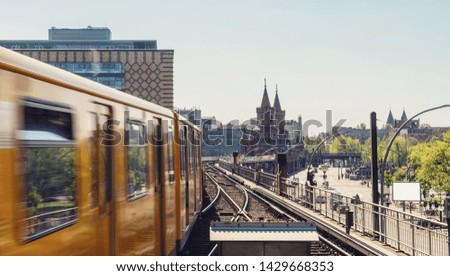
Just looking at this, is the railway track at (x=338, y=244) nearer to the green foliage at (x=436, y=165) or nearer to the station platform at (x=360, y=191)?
the station platform at (x=360, y=191)

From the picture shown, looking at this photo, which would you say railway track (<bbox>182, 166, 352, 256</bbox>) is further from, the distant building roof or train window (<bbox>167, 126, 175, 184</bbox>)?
the distant building roof

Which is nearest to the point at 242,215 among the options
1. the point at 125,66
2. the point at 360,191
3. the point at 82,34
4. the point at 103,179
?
the point at 103,179

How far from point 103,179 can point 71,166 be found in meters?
0.95

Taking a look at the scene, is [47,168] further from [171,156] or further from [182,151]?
[182,151]

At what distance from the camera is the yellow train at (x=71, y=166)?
162 inches

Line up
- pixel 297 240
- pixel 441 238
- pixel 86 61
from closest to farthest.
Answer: pixel 297 240 < pixel 441 238 < pixel 86 61

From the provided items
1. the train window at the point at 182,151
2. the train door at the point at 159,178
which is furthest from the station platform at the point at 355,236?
the train door at the point at 159,178

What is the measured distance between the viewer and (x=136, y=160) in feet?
24.3

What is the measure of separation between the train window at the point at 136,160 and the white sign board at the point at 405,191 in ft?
39.4

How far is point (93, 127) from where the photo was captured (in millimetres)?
5812

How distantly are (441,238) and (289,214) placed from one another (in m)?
12.7

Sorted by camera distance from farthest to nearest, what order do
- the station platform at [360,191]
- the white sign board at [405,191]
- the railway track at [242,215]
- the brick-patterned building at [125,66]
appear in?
1. the brick-patterned building at [125,66]
2. the station platform at [360,191]
3. the white sign board at [405,191]
4. the railway track at [242,215]
